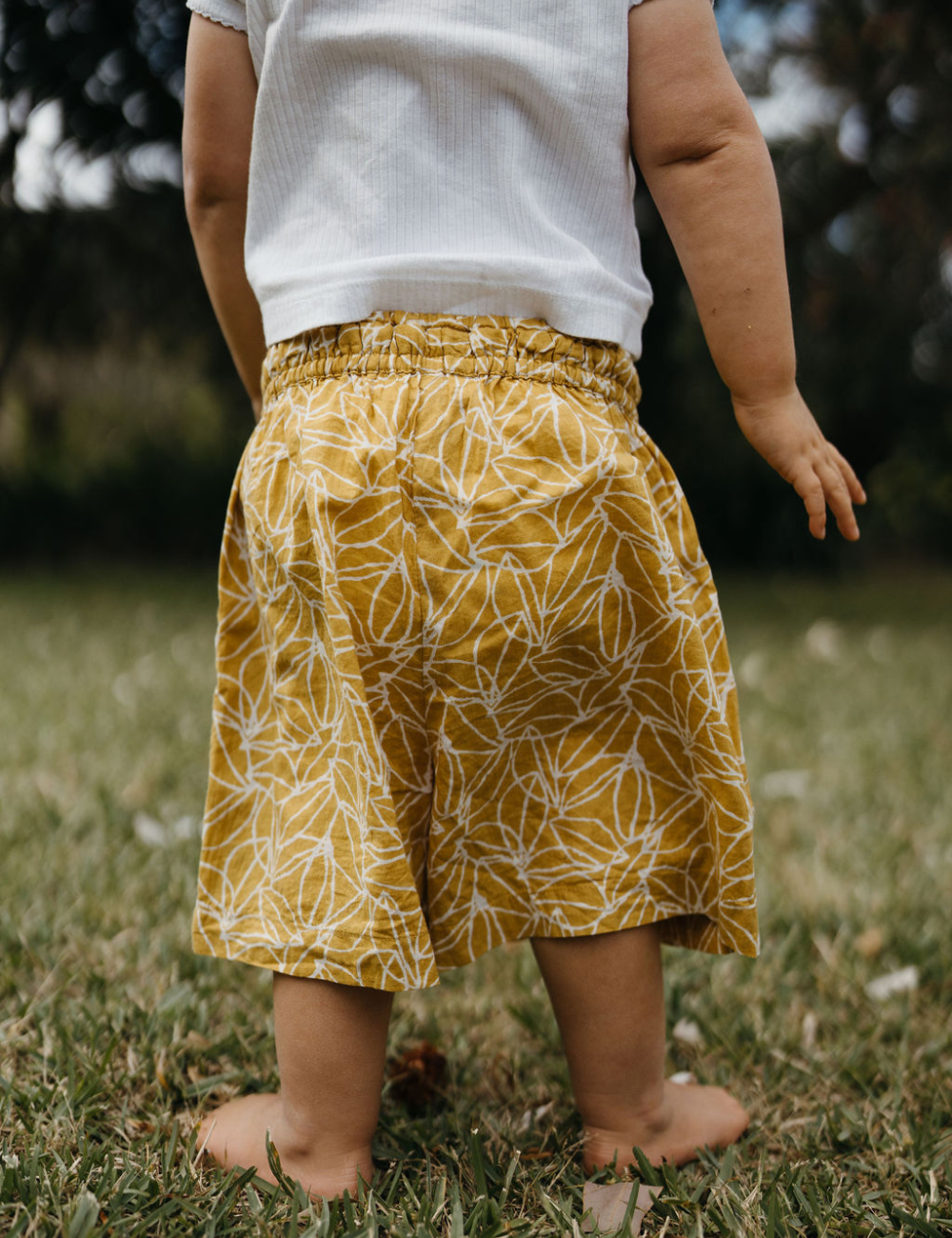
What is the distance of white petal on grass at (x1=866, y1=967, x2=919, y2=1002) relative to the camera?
138 cm

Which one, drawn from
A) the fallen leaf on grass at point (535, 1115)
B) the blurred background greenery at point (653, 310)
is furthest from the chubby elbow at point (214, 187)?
the blurred background greenery at point (653, 310)

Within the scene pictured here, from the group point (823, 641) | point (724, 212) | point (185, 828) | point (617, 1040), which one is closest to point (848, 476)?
point (724, 212)

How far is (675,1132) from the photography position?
105 centimetres

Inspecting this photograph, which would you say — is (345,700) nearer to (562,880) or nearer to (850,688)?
(562,880)

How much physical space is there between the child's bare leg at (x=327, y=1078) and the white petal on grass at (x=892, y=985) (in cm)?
69

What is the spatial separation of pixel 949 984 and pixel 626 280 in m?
0.95

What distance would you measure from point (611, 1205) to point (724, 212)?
0.82 metres

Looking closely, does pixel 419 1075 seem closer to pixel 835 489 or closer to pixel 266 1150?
pixel 266 1150

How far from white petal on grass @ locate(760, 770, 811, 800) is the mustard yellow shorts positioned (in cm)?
116

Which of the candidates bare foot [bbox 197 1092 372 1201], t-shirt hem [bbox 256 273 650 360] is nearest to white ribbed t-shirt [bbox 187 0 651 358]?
t-shirt hem [bbox 256 273 650 360]

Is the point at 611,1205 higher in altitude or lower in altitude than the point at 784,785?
higher

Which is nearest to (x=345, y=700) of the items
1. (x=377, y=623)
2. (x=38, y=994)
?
(x=377, y=623)

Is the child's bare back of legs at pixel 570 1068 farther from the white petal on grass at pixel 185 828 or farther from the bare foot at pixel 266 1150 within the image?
the white petal on grass at pixel 185 828

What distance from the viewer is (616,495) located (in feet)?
3.08
